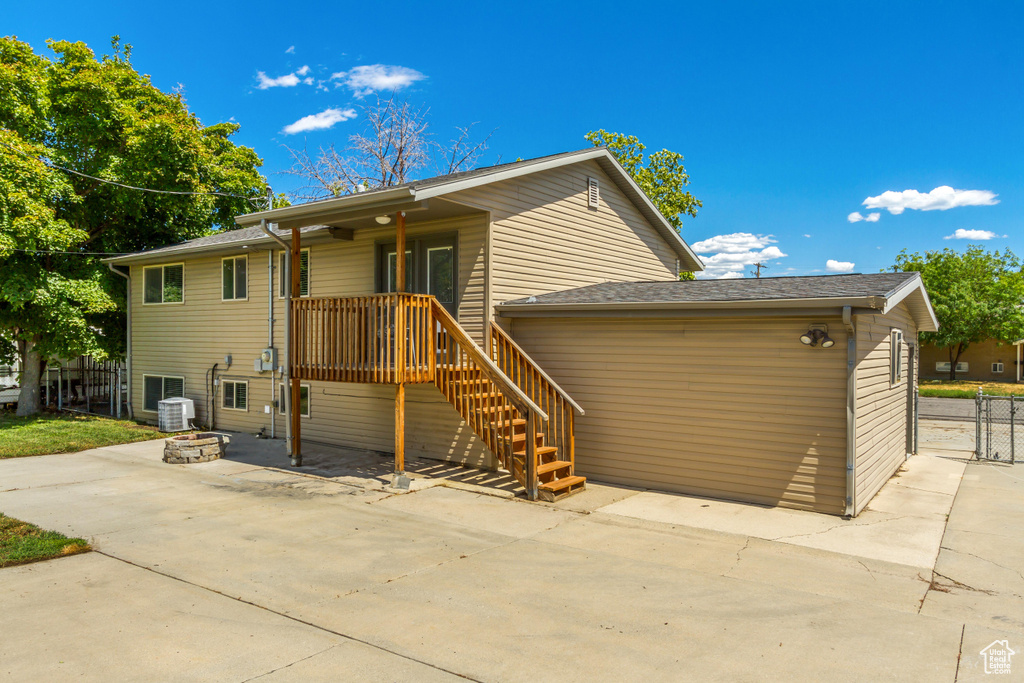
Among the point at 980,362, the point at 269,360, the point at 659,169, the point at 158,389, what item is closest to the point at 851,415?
the point at 269,360

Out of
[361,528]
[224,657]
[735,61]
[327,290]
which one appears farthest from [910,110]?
[224,657]

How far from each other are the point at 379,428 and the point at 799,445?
696 centimetres

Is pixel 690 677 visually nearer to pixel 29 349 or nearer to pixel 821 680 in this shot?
pixel 821 680

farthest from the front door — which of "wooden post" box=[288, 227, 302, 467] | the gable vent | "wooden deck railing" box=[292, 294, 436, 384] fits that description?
the gable vent

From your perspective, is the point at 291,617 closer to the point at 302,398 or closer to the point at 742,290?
the point at 742,290

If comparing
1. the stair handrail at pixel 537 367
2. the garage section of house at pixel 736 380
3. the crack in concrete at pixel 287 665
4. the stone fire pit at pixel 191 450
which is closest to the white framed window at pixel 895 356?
the garage section of house at pixel 736 380

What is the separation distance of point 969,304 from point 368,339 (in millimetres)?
33862

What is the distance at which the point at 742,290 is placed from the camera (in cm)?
866

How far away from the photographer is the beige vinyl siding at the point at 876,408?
7730 millimetres

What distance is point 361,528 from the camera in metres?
6.95

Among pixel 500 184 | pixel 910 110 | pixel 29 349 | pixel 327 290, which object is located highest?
pixel 910 110

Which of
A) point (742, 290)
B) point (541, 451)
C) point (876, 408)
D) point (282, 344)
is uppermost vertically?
point (742, 290)

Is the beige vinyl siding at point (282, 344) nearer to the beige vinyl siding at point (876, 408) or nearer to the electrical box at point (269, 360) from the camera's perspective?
the electrical box at point (269, 360)

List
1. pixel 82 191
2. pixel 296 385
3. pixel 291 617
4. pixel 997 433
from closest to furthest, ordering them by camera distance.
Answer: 1. pixel 291 617
2. pixel 296 385
3. pixel 997 433
4. pixel 82 191
